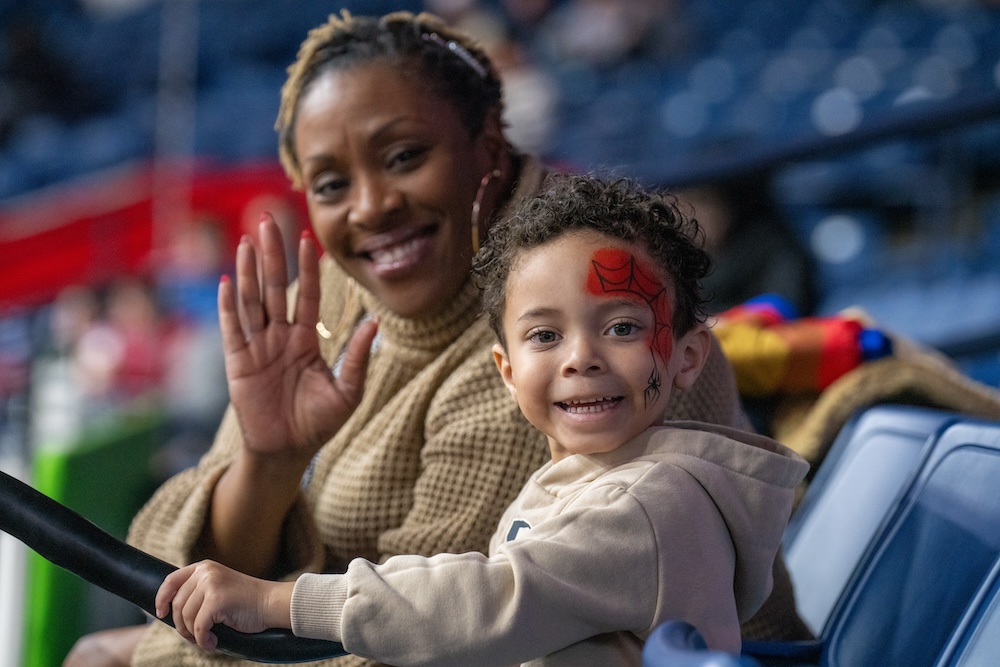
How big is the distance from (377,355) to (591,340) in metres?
0.53

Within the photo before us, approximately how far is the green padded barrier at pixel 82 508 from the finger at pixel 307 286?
1.05 metres

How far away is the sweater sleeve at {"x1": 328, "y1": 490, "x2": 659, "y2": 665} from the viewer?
833mm

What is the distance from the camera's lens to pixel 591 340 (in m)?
0.93

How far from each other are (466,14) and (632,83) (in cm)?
112

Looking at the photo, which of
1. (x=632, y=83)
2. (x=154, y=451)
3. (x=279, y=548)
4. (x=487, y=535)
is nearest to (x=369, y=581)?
(x=487, y=535)

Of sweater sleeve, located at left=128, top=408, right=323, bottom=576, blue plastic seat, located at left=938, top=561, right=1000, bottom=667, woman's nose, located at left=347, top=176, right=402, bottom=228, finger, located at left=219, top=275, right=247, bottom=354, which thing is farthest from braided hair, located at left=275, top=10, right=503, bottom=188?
blue plastic seat, located at left=938, top=561, right=1000, bottom=667

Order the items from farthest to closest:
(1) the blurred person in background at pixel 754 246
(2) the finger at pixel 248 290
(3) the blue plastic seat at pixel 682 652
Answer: (1) the blurred person in background at pixel 754 246, (2) the finger at pixel 248 290, (3) the blue plastic seat at pixel 682 652

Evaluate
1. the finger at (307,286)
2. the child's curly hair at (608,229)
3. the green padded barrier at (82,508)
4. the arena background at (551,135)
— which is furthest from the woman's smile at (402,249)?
the arena background at (551,135)

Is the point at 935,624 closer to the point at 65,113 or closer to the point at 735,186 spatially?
the point at 735,186

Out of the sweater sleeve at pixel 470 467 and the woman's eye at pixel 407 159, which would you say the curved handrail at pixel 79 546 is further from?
the woman's eye at pixel 407 159

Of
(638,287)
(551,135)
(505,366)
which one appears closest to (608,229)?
(638,287)

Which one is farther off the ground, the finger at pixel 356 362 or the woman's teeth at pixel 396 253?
the woman's teeth at pixel 396 253

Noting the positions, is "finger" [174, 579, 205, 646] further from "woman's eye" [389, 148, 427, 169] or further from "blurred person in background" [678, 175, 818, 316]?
"blurred person in background" [678, 175, 818, 316]

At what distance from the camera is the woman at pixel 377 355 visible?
3.83ft
